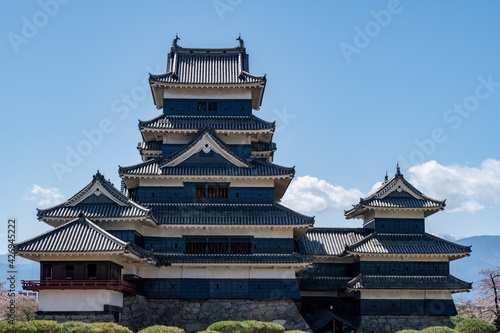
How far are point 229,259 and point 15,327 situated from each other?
16.1 metres

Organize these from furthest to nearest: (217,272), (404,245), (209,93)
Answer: (209,93), (404,245), (217,272)

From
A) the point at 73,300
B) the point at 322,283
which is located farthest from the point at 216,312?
the point at 73,300

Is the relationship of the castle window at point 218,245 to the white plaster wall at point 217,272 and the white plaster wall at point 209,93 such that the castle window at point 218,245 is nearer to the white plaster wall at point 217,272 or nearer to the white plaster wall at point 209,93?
the white plaster wall at point 217,272

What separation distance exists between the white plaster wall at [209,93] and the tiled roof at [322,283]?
52.0 ft

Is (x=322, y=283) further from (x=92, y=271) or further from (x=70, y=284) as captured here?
(x=70, y=284)

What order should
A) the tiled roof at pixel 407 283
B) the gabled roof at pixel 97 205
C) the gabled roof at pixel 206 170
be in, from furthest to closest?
the tiled roof at pixel 407 283 → the gabled roof at pixel 206 170 → the gabled roof at pixel 97 205

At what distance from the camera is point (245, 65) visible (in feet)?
166

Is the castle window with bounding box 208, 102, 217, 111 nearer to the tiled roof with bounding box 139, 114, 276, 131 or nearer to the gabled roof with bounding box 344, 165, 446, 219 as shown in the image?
the tiled roof with bounding box 139, 114, 276, 131

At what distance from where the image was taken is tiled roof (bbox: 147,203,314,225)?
4059 cm

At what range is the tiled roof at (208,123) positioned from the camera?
4484cm

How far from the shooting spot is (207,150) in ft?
141

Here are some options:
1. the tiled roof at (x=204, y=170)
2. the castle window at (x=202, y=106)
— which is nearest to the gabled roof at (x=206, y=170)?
the tiled roof at (x=204, y=170)

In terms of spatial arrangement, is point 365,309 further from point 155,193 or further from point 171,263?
point 155,193

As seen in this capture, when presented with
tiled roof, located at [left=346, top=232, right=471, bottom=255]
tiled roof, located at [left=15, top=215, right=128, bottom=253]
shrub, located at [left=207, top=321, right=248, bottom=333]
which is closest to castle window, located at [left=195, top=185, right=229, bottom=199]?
tiled roof, located at [left=15, top=215, right=128, bottom=253]
